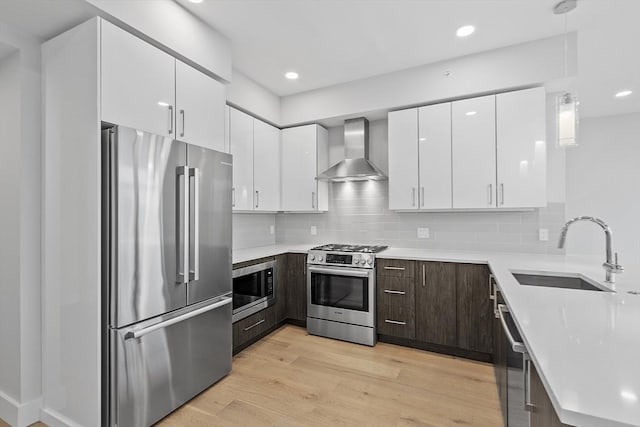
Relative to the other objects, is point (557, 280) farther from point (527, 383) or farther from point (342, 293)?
point (342, 293)

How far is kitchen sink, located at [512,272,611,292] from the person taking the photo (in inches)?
82.0

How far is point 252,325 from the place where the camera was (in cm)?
308

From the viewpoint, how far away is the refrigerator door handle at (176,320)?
1810mm

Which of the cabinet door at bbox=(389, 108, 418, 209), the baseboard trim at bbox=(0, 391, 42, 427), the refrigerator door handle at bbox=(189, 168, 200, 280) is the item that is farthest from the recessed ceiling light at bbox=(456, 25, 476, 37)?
the baseboard trim at bbox=(0, 391, 42, 427)

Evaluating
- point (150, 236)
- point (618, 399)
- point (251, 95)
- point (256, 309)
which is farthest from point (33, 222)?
point (618, 399)

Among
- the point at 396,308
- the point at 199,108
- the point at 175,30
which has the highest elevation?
the point at 175,30

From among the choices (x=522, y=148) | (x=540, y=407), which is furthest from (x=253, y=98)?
(x=540, y=407)

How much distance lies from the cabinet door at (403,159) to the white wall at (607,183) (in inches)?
116

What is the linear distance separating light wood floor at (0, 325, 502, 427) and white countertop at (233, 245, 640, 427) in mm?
983

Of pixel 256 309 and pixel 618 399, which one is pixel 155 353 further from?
pixel 618 399

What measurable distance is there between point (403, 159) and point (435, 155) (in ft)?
1.07

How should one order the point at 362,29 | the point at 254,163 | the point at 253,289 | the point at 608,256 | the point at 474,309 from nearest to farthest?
the point at 608,256 → the point at 362,29 → the point at 474,309 → the point at 253,289 → the point at 254,163

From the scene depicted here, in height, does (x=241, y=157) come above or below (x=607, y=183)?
above

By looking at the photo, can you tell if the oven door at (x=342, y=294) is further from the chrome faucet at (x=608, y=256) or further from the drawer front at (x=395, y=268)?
the chrome faucet at (x=608, y=256)
